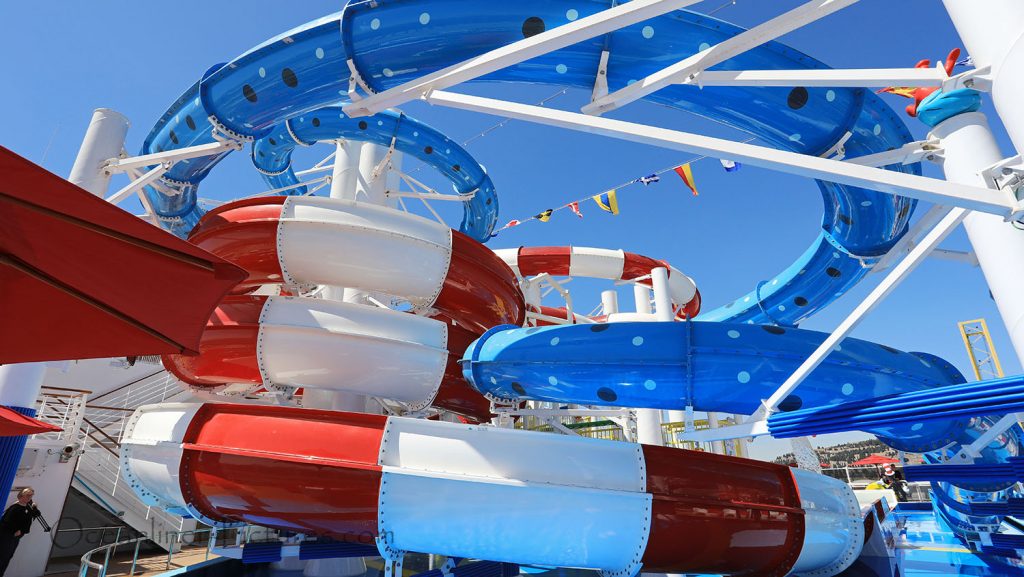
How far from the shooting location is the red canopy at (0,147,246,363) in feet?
7.72

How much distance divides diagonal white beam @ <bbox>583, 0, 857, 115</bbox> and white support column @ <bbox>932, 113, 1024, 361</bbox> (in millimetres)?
874

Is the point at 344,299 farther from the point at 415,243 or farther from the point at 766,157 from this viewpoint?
the point at 766,157

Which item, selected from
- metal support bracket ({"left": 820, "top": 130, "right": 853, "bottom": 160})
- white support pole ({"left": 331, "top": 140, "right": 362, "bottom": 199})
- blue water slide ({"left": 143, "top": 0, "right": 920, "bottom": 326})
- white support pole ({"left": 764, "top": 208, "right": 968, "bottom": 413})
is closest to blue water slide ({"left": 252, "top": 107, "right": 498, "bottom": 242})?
white support pole ({"left": 331, "top": 140, "right": 362, "bottom": 199})

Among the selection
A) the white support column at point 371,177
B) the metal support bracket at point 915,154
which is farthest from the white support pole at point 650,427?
the white support column at point 371,177

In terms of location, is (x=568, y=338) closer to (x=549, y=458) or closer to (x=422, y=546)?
(x=549, y=458)

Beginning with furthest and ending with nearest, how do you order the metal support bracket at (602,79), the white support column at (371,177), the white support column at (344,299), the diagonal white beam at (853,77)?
1. the white support column at (371,177)
2. the white support column at (344,299)
3. the metal support bracket at (602,79)
4. the diagonal white beam at (853,77)

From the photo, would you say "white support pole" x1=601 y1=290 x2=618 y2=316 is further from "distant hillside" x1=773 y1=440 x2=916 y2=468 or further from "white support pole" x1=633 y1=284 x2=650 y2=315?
"distant hillside" x1=773 y1=440 x2=916 y2=468

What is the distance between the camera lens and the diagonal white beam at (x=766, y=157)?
206cm

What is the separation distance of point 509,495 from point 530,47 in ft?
10.2

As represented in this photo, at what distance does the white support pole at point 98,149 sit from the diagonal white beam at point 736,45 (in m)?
6.66

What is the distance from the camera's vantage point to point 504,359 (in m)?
4.77

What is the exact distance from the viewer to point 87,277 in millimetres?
2754

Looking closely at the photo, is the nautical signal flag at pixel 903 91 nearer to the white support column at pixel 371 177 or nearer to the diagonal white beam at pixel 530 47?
the diagonal white beam at pixel 530 47

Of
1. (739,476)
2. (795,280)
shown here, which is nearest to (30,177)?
(739,476)
